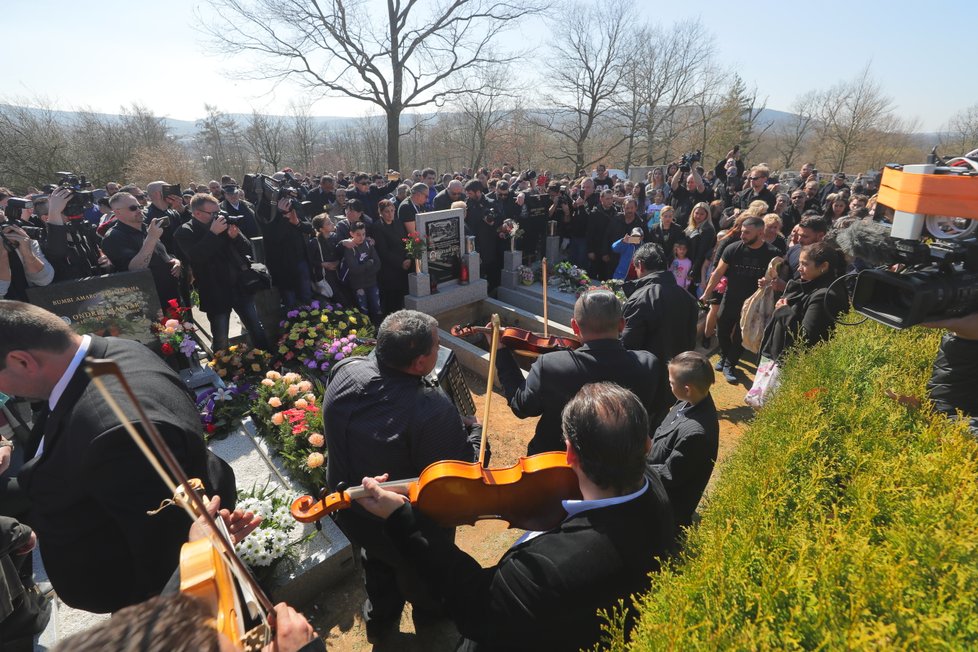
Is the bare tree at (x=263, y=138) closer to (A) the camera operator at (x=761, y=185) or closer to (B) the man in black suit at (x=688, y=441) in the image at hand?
(A) the camera operator at (x=761, y=185)

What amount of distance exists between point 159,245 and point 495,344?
16.8 ft

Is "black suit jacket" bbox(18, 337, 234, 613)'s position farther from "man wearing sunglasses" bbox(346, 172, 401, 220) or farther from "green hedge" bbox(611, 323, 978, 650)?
"man wearing sunglasses" bbox(346, 172, 401, 220)

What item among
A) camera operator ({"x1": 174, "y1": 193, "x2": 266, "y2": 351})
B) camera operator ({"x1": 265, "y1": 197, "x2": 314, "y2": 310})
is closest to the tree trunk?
camera operator ({"x1": 265, "y1": 197, "x2": 314, "y2": 310})

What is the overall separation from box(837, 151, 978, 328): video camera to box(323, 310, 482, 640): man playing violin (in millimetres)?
2044

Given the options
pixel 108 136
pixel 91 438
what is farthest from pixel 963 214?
pixel 108 136

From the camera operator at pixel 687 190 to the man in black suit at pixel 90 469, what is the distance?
9.96m

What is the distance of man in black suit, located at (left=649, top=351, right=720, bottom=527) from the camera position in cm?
256

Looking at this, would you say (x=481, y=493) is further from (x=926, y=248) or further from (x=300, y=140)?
(x=300, y=140)

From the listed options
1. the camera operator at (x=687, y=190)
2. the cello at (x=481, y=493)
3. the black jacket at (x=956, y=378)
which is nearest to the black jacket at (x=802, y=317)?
the black jacket at (x=956, y=378)

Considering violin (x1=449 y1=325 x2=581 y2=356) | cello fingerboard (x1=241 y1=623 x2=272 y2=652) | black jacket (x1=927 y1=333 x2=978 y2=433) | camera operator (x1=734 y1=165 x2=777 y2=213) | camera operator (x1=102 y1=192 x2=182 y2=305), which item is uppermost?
camera operator (x1=734 y1=165 x2=777 y2=213)

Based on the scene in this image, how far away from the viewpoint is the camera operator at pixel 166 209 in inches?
272

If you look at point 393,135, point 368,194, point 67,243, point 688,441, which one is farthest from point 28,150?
point 688,441

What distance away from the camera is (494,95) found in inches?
913

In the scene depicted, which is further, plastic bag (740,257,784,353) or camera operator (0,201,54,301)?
plastic bag (740,257,784,353)
